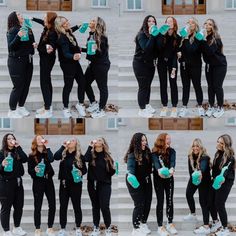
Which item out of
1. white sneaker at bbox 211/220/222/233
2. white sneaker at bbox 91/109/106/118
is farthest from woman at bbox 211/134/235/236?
white sneaker at bbox 91/109/106/118

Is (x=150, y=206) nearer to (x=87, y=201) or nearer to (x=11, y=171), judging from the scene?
(x=87, y=201)

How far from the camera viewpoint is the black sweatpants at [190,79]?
5.07m

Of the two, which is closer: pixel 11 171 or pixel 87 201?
pixel 11 171

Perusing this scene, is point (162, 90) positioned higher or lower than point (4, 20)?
lower

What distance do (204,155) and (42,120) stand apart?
1.29m

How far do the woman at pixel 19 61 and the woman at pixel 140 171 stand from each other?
83 centimetres

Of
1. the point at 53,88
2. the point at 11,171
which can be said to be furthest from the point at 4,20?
the point at 11,171

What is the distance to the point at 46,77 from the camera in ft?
16.5

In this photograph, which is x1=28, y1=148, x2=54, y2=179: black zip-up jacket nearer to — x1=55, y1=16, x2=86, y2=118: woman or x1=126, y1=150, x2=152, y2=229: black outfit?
x1=55, y1=16, x2=86, y2=118: woman

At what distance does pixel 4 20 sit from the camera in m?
5.38

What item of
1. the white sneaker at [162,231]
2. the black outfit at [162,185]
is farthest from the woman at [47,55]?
the white sneaker at [162,231]

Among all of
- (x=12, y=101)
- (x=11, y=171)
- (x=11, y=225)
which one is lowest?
(x=11, y=225)

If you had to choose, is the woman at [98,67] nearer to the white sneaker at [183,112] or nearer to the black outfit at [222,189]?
the white sneaker at [183,112]

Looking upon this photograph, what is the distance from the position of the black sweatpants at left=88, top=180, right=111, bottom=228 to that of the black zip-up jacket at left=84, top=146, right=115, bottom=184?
4 cm
